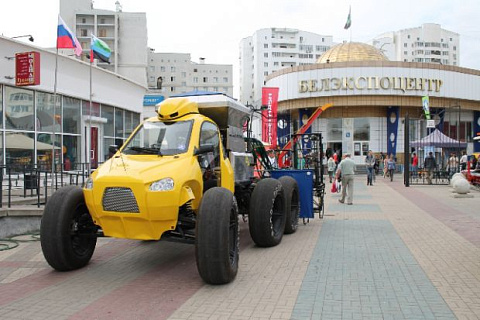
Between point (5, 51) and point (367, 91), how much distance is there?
29629 millimetres

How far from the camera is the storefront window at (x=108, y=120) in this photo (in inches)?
826

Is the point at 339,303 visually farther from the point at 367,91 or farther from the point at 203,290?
the point at 367,91

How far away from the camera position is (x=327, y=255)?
302 inches

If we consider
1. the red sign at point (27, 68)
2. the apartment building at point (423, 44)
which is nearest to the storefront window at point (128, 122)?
the red sign at point (27, 68)

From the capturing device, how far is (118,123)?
2247cm

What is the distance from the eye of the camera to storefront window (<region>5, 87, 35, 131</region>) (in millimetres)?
14297

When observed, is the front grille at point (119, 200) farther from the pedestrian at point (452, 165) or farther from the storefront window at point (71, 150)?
the pedestrian at point (452, 165)

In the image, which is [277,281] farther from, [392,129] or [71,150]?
[392,129]

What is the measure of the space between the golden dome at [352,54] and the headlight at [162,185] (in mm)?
38267

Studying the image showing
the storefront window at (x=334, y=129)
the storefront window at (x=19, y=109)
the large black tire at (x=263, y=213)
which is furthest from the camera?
the storefront window at (x=334, y=129)

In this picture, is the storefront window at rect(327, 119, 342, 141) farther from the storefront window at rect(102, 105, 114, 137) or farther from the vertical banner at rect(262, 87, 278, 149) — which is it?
the storefront window at rect(102, 105, 114, 137)

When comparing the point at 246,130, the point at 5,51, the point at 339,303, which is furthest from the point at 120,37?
the point at 339,303

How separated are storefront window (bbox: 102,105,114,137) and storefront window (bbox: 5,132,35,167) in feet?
18.5

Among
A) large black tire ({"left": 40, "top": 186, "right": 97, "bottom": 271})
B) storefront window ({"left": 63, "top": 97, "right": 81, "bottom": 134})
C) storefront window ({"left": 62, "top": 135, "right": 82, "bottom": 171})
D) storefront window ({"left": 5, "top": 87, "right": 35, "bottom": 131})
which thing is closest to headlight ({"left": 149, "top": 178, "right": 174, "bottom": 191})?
large black tire ({"left": 40, "top": 186, "right": 97, "bottom": 271})
